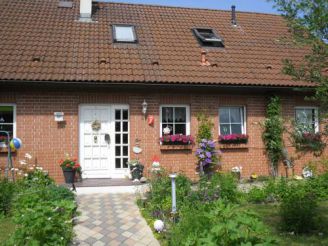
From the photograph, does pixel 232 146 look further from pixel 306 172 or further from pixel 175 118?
pixel 306 172

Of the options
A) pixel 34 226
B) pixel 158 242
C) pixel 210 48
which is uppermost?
pixel 210 48

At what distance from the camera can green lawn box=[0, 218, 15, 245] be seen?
5.57 meters

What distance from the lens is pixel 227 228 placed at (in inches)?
134

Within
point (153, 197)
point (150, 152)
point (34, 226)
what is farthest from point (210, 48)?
point (34, 226)

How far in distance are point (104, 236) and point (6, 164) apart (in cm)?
537

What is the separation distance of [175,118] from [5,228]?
6.06m

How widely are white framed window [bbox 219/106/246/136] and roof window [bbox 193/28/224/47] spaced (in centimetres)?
263

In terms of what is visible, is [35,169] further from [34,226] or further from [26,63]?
[34,226]

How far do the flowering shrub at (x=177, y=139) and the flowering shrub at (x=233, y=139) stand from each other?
3.23ft

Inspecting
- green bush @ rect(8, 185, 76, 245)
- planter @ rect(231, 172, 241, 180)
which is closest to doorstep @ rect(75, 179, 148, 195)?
planter @ rect(231, 172, 241, 180)

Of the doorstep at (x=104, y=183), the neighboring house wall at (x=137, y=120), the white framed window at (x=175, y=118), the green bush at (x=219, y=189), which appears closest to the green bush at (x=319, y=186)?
the green bush at (x=219, y=189)

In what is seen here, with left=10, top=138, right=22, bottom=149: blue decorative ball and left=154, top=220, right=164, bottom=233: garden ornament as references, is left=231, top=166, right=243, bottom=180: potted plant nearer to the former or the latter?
left=154, top=220, right=164, bottom=233: garden ornament

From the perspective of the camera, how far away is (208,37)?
41.9 feet

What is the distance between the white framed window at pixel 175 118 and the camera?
10.8 metres
